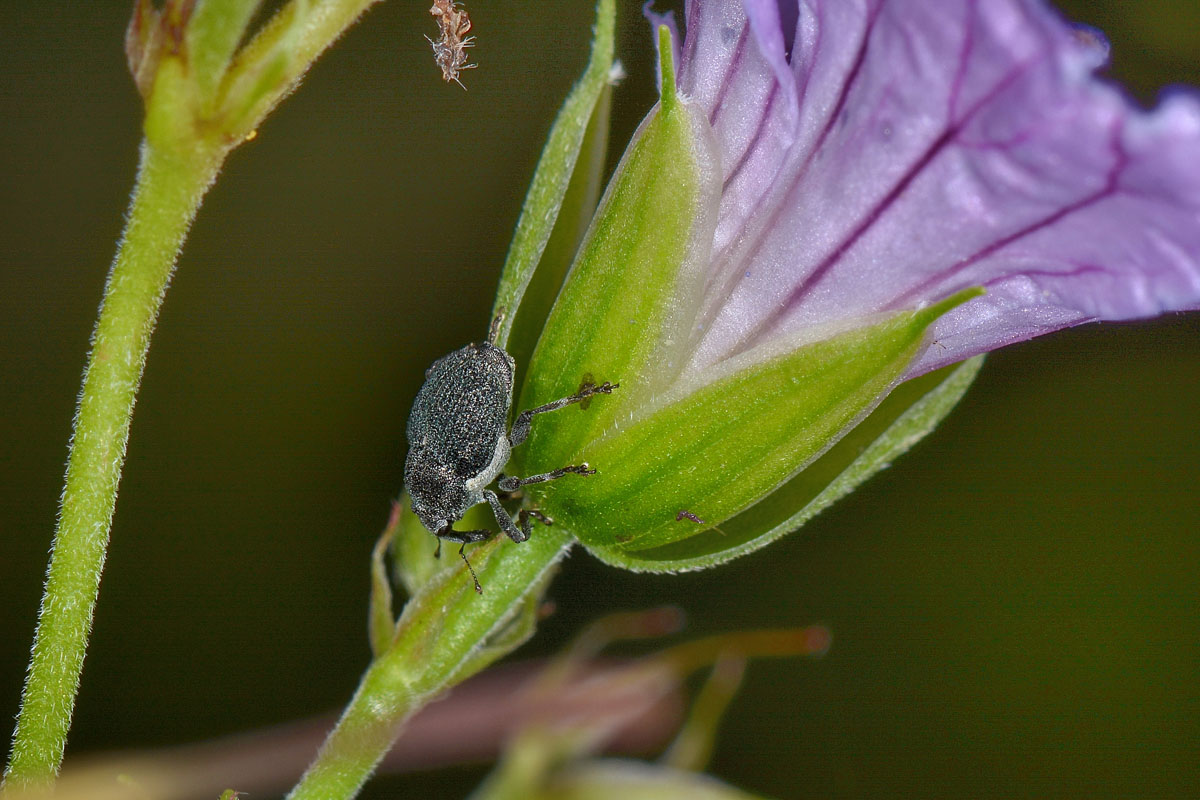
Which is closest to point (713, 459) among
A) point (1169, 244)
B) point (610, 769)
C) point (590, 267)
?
point (590, 267)

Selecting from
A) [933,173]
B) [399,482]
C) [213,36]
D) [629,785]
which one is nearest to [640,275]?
[933,173]

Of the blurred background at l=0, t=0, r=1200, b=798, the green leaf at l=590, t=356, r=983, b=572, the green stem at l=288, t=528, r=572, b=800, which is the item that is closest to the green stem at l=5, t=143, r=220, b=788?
the green stem at l=288, t=528, r=572, b=800

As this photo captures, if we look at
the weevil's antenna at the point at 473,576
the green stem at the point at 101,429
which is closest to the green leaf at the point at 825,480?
the weevil's antenna at the point at 473,576

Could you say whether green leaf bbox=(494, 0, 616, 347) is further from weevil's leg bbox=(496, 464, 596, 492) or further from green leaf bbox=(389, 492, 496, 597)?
green leaf bbox=(389, 492, 496, 597)

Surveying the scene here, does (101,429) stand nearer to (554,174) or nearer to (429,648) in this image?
(429,648)

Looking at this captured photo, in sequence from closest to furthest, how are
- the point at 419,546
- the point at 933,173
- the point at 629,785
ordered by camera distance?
the point at 933,173, the point at 419,546, the point at 629,785

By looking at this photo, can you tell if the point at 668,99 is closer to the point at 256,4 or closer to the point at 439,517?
the point at 256,4
